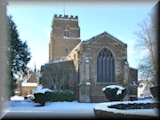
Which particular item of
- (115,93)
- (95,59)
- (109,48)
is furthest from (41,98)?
(109,48)

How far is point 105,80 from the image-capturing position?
603 inches

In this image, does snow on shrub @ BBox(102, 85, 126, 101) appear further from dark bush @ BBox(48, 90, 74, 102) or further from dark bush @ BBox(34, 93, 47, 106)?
dark bush @ BBox(48, 90, 74, 102)

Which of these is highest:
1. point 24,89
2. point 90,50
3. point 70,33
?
point 70,33

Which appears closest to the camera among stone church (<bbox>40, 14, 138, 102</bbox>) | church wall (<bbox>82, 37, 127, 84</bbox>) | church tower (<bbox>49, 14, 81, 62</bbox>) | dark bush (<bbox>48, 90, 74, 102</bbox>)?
dark bush (<bbox>48, 90, 74, 102</bbox>)

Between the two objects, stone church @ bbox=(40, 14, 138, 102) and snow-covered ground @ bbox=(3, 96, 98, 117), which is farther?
stone church @ bbox=(40, 14, 138, 102)

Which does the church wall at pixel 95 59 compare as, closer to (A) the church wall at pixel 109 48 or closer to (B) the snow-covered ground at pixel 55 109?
(A) the church wall at pixel 109 48

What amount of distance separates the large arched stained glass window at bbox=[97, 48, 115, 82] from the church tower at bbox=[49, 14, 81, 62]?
8389 millimetres

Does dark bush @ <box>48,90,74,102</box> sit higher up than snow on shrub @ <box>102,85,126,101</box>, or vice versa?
snow on shrub @ <box>102,85,126,101</box>

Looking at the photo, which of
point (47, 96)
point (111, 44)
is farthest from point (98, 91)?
point (47, 96)

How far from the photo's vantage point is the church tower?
23.7 m

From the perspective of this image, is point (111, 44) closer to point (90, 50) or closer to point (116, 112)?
point (90, 50)

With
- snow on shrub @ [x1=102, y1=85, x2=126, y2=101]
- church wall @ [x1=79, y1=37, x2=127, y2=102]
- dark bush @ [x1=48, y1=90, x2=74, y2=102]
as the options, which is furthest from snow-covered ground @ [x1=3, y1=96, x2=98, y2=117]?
church wall @ [x1=79, y1=37, x2=127, y2=102]

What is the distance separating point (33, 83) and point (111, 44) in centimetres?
1232

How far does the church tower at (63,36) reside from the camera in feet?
77.6
